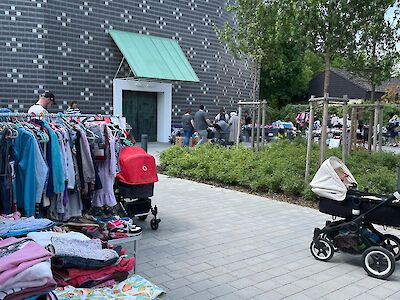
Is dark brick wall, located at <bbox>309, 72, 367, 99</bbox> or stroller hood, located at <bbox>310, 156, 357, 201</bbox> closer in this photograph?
stroller hood, located at <bbox>310, 156, 357, 201</bbox>

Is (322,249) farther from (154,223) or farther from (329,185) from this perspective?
(154,223)

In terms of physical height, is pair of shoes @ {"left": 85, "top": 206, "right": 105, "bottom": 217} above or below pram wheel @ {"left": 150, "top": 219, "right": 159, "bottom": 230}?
above

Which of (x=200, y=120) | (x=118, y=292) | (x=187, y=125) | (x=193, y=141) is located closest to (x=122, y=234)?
(x=118, y=292)

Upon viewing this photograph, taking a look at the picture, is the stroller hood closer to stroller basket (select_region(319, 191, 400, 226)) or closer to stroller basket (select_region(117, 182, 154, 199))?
stroller basket (select_region(319, 191, 400, 226))

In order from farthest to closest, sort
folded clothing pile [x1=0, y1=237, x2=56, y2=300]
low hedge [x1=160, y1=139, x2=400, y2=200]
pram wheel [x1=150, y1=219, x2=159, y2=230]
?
1. low hedge [x1=160, y1=139, x2=400, y2=200]
2. pram wheel [x1=150, y1=219, x2=159, y2=230]
3. folded clothing pile [x1=0, y1=237, x2=56, y2=300]

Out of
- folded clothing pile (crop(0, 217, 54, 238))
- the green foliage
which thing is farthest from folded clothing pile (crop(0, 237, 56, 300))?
the green foliage

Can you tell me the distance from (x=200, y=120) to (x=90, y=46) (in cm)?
540

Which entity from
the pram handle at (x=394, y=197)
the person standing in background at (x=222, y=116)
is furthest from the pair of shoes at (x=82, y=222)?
the person standing in background at (x=222, y=116)

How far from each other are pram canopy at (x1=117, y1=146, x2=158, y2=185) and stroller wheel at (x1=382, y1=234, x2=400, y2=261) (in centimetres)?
318

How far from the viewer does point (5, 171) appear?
14.3ft

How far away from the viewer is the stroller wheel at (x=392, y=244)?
17.2 feet

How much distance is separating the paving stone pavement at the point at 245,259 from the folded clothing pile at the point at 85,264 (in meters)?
1.14

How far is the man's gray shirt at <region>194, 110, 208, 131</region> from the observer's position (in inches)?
642

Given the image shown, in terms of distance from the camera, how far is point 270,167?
9844mm
